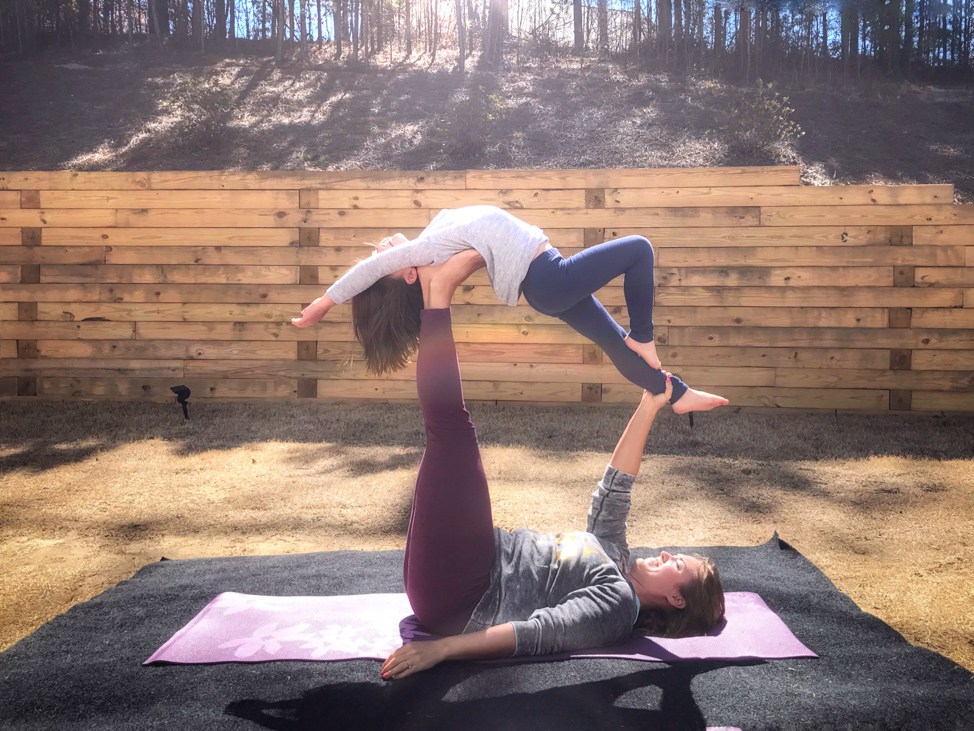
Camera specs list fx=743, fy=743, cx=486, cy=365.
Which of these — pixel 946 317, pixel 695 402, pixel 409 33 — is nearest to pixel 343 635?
pixel 695 402

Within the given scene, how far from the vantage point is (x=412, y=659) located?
1.74 metres

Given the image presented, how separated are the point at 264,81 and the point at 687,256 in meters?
5.76

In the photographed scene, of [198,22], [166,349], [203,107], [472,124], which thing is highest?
[198,22]

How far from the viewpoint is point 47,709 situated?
1.66 m

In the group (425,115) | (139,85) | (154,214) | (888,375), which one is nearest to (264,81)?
(139,85)

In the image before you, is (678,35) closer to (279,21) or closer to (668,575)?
(279,21)

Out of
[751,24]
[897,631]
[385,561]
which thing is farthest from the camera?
[751,24]

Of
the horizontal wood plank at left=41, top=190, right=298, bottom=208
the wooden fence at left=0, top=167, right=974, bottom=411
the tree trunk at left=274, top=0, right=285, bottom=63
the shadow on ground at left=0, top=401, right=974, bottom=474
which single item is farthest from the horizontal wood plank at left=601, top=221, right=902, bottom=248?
the tree trunk at left=274, top=0, right=285, bottom=63

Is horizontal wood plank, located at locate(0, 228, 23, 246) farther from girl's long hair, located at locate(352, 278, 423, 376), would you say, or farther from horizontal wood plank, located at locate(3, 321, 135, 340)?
girl's long hair, located at locate(352, 278, 423, 376)

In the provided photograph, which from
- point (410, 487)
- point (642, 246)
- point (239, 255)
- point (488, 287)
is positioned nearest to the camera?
point (642, 246)

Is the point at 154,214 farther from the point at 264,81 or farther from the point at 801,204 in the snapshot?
the point at 801,204

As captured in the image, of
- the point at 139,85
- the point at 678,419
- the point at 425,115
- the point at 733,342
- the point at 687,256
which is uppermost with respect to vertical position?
the point at 139,85

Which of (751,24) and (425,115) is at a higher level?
(751,24)

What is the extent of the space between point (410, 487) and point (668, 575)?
83.5 inches
